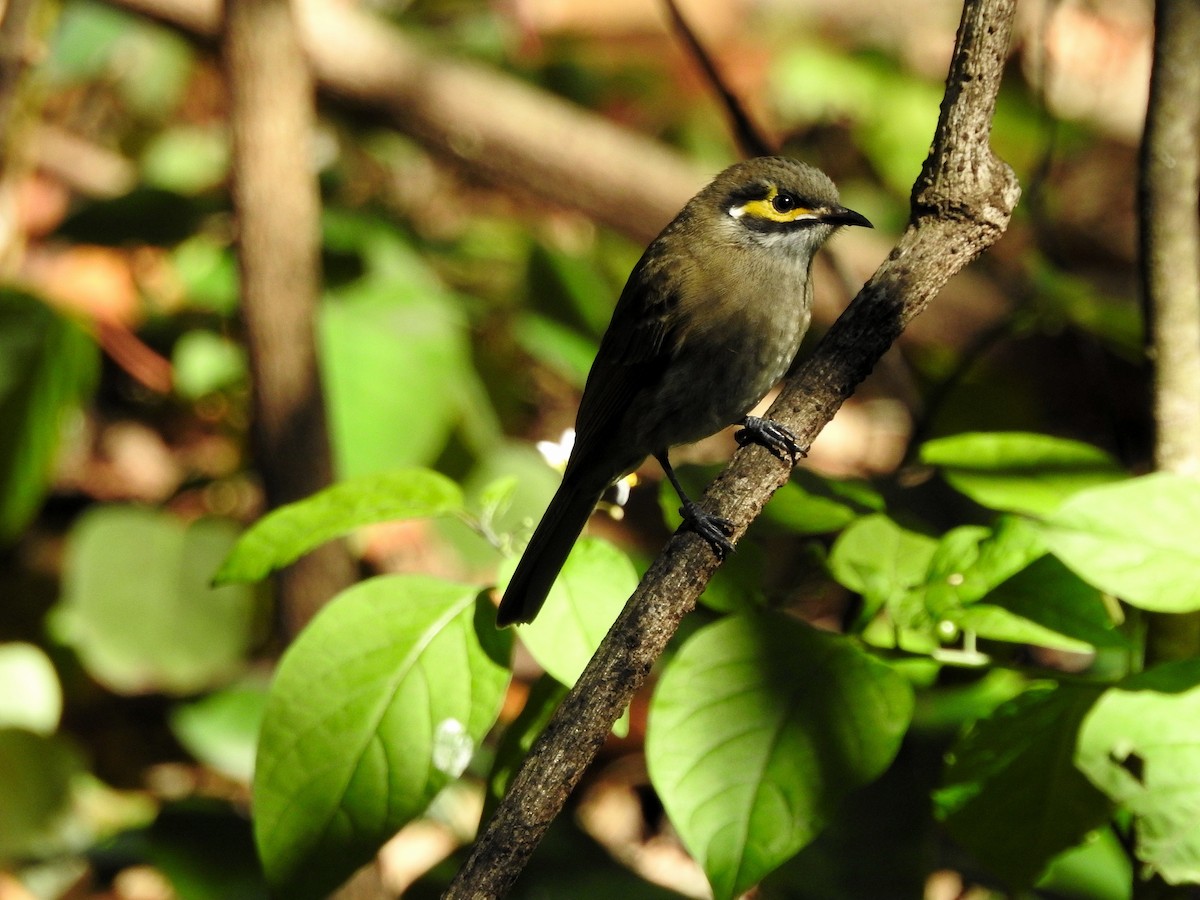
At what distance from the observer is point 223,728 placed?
3.27m

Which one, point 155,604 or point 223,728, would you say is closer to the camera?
point 223,728

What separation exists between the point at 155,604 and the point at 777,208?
208 cm

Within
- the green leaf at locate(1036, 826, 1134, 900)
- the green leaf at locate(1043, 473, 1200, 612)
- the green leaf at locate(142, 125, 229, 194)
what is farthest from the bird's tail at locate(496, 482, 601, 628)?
the green leaf at locate(142, 125, 229, 194)

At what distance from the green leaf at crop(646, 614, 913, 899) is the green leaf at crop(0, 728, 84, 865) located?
215 centimetres

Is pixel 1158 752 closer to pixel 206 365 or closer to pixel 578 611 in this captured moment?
pixel 578 611

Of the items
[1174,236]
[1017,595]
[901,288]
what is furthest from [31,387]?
[1174,236]

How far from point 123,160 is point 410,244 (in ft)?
6.85

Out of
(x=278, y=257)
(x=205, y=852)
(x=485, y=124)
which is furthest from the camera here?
(x=485, y=124)

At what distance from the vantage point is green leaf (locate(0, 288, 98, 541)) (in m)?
3.21

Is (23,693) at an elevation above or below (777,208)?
below

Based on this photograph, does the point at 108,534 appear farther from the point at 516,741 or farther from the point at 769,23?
the point at 769,23

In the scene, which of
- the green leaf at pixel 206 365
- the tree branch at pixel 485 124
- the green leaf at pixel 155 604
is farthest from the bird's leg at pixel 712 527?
the tree branch at pixel 485 124

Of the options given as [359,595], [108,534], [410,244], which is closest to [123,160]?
[410,244]

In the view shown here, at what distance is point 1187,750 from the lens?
1.44 m
